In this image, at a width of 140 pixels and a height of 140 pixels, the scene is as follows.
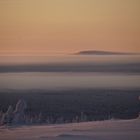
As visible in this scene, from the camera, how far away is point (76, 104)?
1.72m

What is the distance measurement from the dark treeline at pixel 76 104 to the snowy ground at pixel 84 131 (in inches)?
1.3

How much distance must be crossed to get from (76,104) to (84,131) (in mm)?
152

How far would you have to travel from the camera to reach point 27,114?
172 cm

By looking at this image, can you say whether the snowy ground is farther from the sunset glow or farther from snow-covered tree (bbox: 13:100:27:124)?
the sunset glow

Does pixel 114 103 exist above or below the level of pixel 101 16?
below

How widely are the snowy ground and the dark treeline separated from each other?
0.03 m

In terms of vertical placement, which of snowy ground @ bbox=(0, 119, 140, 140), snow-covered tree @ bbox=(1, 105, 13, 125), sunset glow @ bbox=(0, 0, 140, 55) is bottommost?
snowy ground @ bbox=(0, 119, 140, 140)

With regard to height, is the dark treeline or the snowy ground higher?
the dark treeline

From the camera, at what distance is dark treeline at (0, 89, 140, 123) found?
1.71 meters

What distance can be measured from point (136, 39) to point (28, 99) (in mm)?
683

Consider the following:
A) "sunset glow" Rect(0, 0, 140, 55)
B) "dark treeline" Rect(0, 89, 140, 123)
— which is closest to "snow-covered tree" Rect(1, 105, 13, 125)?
"dark treeline" Rect(0, 89, 140, 123)

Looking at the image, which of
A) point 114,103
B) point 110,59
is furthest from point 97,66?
point 114,103

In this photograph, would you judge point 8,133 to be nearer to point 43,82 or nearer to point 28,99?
point 28,99

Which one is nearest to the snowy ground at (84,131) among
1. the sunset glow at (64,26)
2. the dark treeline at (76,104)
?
the dark treeline at (76,104)
